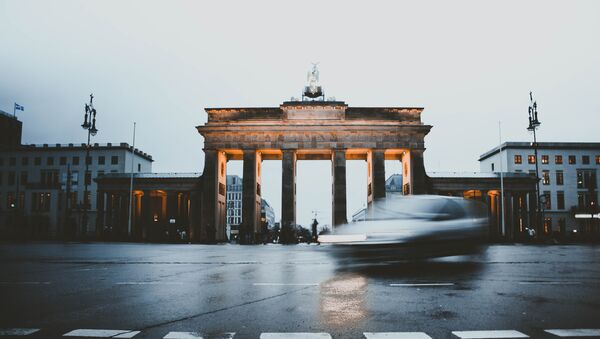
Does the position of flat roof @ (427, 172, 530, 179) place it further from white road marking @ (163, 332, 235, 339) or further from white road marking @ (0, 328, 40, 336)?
white road marking @ (0, 328, 40, 336)

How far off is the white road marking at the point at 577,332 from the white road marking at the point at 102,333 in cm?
423

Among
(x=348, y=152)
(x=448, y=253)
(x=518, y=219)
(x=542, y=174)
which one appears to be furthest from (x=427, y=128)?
(x=448, y=253)

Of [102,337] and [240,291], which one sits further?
[240,291]

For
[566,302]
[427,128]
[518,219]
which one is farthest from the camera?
[518,219]

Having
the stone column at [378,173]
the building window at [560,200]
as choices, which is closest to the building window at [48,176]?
the stone column at [378,173]

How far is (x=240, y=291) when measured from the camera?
8.29 m

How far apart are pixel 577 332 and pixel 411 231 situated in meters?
7.41

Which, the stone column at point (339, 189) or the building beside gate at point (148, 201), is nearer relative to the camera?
the stone column at point (339, 189)

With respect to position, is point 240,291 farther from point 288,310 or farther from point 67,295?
point 67,295

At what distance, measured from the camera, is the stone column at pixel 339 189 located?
59.1m

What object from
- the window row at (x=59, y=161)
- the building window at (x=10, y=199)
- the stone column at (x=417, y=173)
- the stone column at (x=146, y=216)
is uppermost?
the window row at (x=59, y=161)

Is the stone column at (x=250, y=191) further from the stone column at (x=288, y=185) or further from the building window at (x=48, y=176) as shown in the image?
the building window at (x=48, y=176)

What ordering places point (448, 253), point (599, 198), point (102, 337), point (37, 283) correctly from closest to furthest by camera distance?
point (102, 337), point (37, 283), point (448, 253), point (599, 198)

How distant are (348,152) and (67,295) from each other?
2199 inches
